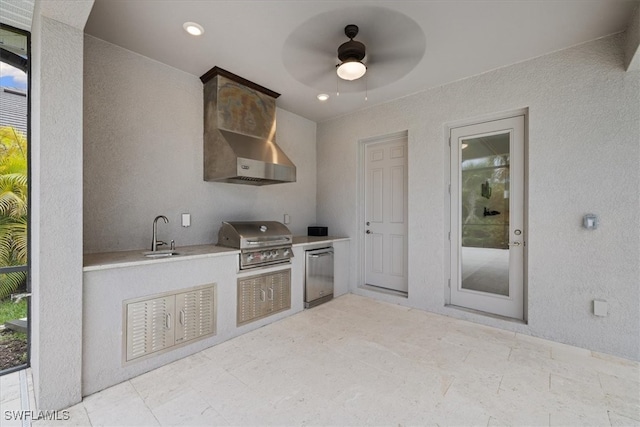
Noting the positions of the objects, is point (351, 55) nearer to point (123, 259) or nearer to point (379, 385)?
point (123, 259)

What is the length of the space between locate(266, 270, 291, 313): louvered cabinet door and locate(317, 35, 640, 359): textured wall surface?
1862 millimetres

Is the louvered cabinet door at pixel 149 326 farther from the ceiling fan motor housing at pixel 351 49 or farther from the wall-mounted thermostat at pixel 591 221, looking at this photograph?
the wall-mounted thermostat at pixel 591 221

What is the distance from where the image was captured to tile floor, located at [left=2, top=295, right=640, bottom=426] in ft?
5.78

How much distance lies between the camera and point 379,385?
209cm

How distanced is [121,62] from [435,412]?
401 centimetres

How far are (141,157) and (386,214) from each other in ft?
10.7

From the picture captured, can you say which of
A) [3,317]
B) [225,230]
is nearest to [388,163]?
[225,230]

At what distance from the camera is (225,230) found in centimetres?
323

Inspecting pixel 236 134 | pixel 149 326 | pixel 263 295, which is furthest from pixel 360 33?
pixel 149 326

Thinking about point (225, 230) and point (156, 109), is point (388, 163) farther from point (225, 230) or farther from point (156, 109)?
point (156, 109)

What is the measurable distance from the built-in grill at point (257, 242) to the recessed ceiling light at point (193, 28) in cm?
189

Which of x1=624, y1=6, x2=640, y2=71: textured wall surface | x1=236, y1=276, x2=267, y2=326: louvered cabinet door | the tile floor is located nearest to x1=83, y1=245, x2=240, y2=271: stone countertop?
x1=236, y1=276, x2=267, y2=326: louvered cabinet door

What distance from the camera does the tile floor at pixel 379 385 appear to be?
1762mm

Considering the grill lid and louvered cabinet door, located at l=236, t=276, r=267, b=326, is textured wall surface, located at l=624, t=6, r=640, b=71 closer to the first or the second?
the grill lid
